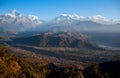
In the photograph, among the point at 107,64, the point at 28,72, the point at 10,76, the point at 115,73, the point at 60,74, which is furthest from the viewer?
the point at 107,64

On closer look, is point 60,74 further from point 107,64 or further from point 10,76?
point 107,64

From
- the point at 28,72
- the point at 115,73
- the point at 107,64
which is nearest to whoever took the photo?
the point at 28,72

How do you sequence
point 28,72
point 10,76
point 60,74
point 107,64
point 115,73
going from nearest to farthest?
point 10,76 → point 28,72 → point 60,74 → point 115,73 → point 107,64

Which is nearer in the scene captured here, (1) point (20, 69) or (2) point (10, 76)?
(2) point (10, 76)

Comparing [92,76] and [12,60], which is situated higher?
[12,60]

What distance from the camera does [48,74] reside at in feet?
255

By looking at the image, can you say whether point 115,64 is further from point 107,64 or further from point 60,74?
point 60,74

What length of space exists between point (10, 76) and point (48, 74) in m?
15.2

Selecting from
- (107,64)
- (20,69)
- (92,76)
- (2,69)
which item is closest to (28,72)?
(20,69)

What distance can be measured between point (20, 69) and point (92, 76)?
22023mm

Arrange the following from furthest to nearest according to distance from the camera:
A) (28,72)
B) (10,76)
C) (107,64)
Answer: (107,64)
(28,72)
(10,76)

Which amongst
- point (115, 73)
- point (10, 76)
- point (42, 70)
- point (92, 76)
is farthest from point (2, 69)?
point (115, 73)

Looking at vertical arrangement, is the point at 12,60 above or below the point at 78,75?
above

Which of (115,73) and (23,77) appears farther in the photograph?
(115,73)
